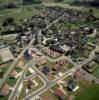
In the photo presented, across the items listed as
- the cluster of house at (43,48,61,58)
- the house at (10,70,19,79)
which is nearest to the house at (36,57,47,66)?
the cluster of house at (43,48,61,58)

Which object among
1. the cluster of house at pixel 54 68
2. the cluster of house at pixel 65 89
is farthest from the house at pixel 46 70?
the cluster of house at pixel 65 89

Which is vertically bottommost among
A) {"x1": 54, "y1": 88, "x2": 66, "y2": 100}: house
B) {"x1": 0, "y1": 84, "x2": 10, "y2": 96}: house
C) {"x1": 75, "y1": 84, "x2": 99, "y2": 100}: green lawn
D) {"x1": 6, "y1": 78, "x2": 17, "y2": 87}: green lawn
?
{"x1": 75, "y1": 84, "x2": 99, "y2": 100}: green lawn

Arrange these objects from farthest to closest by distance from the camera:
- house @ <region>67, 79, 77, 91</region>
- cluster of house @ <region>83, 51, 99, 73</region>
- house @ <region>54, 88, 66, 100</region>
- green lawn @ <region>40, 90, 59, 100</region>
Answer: cluster of house @ <region>83, 51, 99, 73</region> < house @ <region>67, 79, 77, 91</region> < green lawn @ <region>40, 90, 59, 100</region> < house @ <region>54, 88, 66, 100</region>

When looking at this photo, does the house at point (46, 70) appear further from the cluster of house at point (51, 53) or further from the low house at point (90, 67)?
the low house at point (90, 67)

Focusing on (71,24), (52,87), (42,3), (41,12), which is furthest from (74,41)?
(42,3)

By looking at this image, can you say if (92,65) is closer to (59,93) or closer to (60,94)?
(59,93)

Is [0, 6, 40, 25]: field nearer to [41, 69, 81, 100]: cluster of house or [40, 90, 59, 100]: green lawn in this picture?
[41, 69, 81, 100]: cluster of house

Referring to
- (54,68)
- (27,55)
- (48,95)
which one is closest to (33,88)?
(48,95)

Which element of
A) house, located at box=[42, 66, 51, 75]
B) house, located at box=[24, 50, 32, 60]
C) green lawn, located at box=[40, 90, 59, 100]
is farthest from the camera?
house, located at box=[24, 50, 32, 60]
